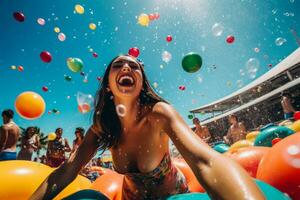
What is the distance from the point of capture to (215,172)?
3.26 ft

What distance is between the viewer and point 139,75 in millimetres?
1948

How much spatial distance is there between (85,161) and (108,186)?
50.0 inches

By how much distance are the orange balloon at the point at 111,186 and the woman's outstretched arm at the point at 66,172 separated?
1107mm

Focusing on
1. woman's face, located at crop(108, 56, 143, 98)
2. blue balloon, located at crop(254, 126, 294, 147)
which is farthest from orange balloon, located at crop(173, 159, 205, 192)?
blue balloon, located at crop(254, 126, 294, 147)

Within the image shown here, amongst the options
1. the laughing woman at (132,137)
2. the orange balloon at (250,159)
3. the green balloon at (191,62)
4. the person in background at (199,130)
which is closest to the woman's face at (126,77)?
the laughing woman at (132,137)

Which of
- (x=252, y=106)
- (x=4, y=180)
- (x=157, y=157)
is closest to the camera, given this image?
(x=157, y=157)

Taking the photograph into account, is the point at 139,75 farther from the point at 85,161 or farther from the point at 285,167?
the point at 285,167

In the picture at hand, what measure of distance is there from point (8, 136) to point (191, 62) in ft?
13.6

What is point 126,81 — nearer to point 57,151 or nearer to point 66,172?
point 66,172

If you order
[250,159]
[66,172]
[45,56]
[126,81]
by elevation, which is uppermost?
[45,56]

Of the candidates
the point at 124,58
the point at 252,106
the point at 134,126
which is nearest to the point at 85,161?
the point at 134,126

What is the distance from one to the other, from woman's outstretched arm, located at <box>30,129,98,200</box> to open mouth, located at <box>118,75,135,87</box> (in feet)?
1.68

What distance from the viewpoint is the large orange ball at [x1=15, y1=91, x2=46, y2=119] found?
4891 mm

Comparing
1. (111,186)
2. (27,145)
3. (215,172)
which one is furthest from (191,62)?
(27,145)
